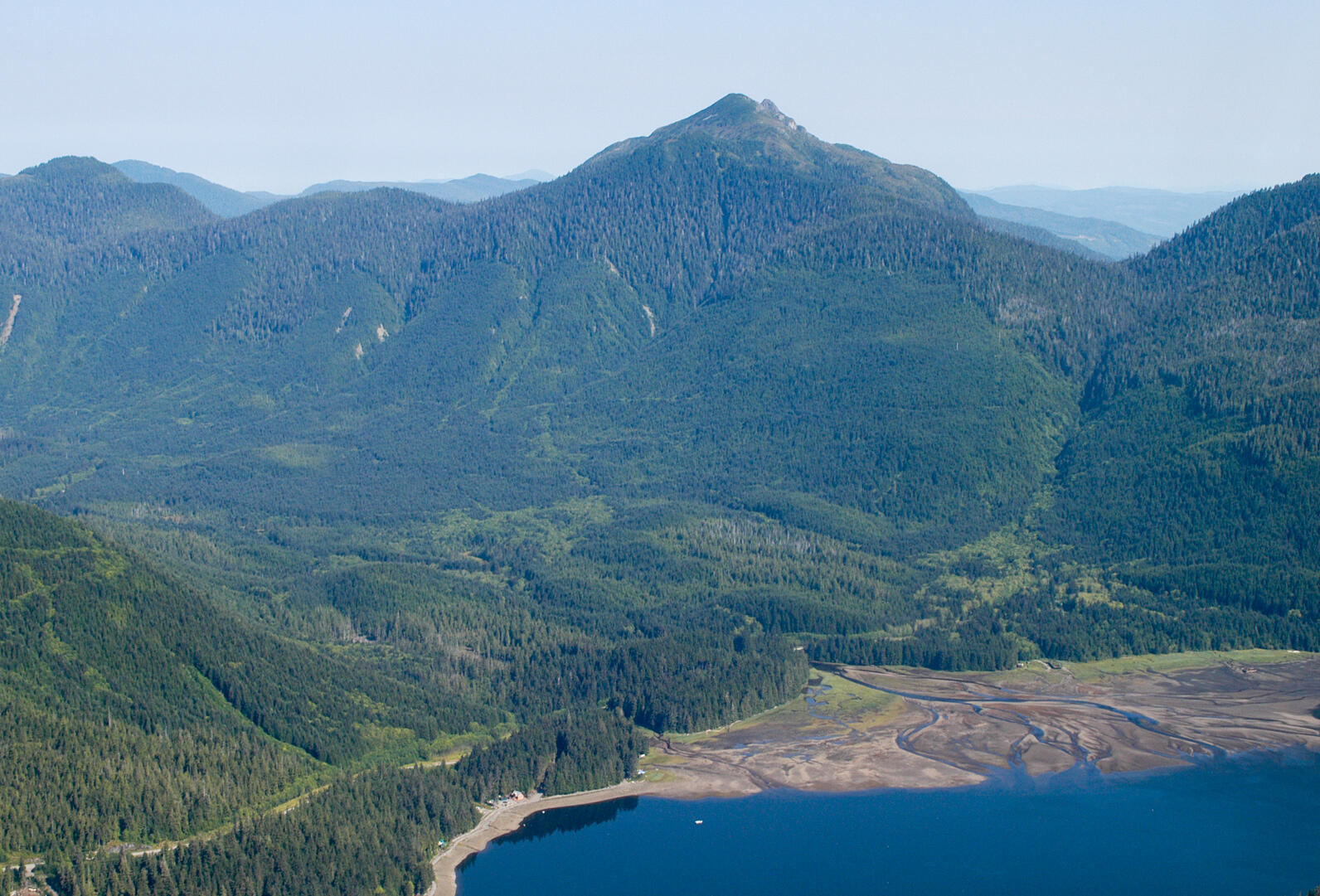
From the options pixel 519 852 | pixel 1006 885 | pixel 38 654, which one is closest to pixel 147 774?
pixel 38 654

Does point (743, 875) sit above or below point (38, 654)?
below

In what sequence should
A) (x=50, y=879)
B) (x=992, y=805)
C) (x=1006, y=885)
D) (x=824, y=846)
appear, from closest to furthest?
(x=50, y=879)
(x=1006, y=885)
(x=824, y=846)
(x=992, y=805)

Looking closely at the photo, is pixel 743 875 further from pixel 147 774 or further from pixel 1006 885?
pixel 147 774

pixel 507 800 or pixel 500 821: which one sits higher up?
pixel 507 800

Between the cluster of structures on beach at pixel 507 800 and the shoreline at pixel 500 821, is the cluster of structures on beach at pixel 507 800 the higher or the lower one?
the higher one

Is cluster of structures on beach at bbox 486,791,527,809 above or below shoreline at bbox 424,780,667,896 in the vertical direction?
above

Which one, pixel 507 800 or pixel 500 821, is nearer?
pixel 500 821

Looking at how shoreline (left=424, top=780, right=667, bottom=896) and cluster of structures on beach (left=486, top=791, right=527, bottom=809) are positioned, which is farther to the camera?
cluster of structures on beach (left=486, top=791, right=527, bottom=809)

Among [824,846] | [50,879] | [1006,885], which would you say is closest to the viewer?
[50,879]

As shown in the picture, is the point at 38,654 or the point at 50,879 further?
the point at 38,654

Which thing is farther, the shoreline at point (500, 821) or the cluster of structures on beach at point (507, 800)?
the cluster of structures on beach at point (507, 800)

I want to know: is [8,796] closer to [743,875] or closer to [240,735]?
[240,735]
